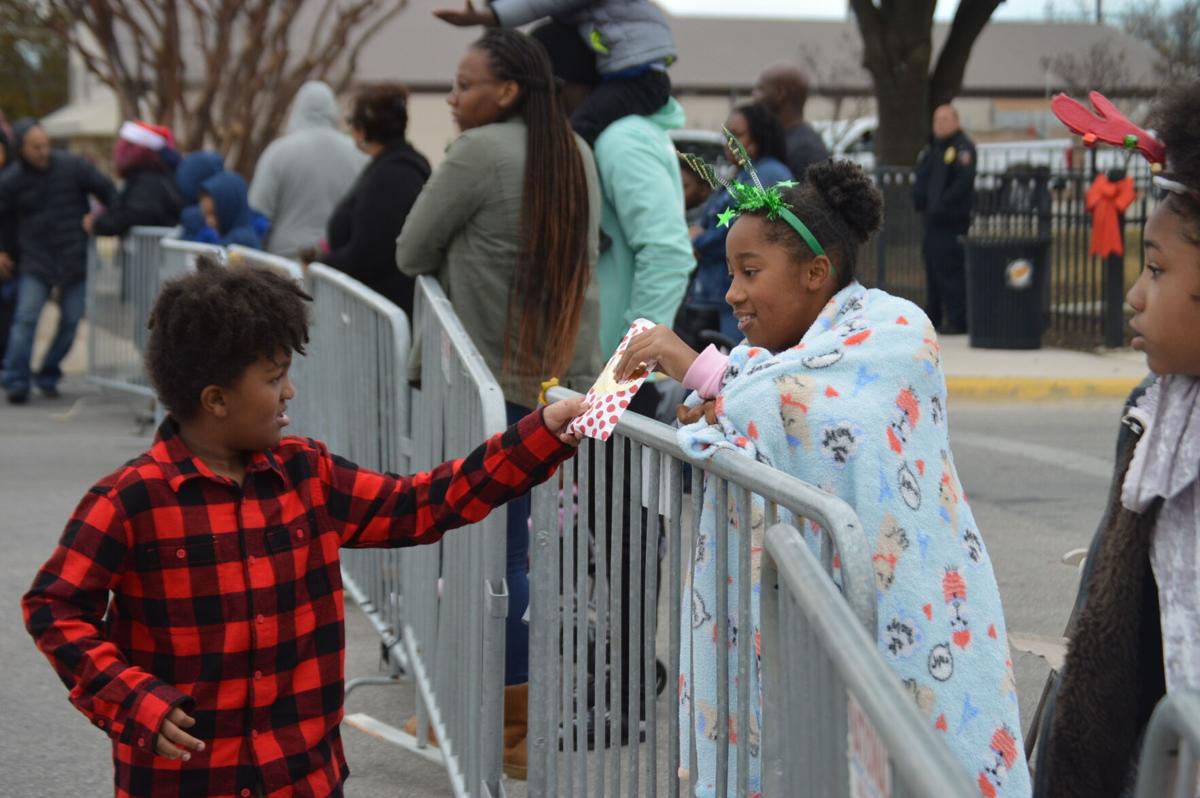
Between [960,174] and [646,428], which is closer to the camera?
[646,428]

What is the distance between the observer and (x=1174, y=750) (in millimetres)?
1539

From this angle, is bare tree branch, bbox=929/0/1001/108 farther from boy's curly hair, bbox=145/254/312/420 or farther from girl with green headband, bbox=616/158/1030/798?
boy's curly hair, bbox=145/254/312/420

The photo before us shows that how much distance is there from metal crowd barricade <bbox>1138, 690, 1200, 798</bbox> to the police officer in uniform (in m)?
13.5

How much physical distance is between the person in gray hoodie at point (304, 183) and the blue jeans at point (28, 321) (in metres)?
3.68

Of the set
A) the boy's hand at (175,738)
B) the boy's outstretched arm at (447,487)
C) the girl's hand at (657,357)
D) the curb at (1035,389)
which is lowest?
the curb at (1035,389)

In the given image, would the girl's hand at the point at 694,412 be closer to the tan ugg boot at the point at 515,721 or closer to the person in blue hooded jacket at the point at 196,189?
the tan ugg boot at the point at 515,721

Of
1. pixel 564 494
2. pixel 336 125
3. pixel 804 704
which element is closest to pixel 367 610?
pixel 564 494

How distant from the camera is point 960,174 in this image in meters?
15.0

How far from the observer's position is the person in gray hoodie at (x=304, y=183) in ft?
30.0

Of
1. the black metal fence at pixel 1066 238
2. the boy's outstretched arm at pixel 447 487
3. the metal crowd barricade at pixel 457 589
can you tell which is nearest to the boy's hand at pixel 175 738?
the boy's outstretched arm at pixel 447 487

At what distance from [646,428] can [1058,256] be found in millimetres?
12683

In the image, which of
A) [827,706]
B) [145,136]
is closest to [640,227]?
→ [827,706]

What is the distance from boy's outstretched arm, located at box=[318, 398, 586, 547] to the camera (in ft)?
10.3

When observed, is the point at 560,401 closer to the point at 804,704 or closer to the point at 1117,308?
the point at 804,704
